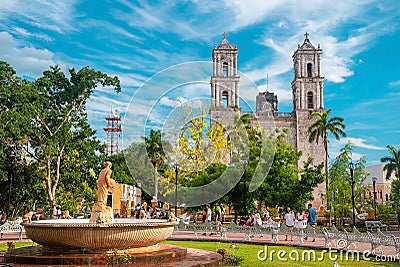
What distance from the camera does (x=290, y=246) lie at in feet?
46.8

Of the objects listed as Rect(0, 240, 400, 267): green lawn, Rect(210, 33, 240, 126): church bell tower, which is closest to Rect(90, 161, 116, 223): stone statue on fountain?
Rect(0, 240, 400, 267): green lawn

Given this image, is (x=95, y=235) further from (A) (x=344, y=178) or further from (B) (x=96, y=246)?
(A) (x=344, y=178)

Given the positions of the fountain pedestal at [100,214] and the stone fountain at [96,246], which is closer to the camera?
the stone fountain at [96,246]

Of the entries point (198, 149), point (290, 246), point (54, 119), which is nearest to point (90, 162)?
point (54, 119)

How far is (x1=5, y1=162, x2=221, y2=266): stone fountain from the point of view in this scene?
8562 mm

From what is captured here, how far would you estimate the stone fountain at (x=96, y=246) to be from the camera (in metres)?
8.56

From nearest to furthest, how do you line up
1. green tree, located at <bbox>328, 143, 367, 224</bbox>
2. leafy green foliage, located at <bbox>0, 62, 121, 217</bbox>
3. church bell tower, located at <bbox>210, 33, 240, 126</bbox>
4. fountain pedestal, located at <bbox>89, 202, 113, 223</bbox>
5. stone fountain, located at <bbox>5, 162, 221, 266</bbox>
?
stone fountain, located at <bbox>5, 162, 221, 266</bbox>, fountain pedestal, located at <bbox>89, 202, 113, 223</bbox>, leafy green foliage, located at <bbox>0, 62, 121, 217</bbox>, green tree, located at <bbox>328, 143, 367, 224</bbox>, church bell tower, located at <bbox>210, 33, 240, 126</bbox>

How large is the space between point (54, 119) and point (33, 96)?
210 cm

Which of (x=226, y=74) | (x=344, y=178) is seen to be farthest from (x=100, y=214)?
(x=226, y=74)

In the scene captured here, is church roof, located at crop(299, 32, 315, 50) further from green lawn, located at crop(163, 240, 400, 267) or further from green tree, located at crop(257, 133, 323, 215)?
green lawn, located at crop(163, 240, 400, 267)

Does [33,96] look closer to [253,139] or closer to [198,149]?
[198,149]

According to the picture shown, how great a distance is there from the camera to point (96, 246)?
895cm

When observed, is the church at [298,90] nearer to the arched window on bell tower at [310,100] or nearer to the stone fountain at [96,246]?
the arched window on bell tower at [310,100]

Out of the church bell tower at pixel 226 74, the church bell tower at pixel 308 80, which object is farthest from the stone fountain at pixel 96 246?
the church bell tower at pixel 308 80
